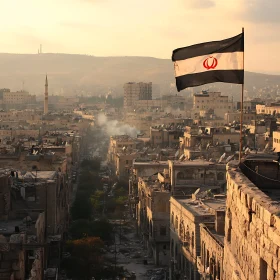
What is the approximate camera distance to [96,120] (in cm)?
14000

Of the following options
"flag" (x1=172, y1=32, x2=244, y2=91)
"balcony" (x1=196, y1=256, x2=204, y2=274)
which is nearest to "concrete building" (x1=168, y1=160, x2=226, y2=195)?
"balcony" (x1=196, y1=256, x2=204, y2=274)

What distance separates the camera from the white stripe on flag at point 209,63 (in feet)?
48.5

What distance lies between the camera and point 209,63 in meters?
15.2

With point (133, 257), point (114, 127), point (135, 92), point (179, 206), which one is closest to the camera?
point (179, 206)

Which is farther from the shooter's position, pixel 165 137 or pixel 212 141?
pixel 165 137

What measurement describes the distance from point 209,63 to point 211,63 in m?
0.04

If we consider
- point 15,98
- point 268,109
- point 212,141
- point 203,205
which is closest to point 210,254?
point 203,205

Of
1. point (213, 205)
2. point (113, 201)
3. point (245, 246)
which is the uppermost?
point (245, 246)

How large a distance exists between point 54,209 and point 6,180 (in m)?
3.11

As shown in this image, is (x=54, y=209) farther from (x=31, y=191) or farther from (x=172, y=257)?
(x=172, y=257)

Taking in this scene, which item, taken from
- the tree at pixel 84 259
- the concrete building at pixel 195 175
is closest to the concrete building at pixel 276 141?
the concrete building at pixel 195 175

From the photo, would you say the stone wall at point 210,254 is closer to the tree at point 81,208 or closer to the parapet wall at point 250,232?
the parapet wall at point 250,232

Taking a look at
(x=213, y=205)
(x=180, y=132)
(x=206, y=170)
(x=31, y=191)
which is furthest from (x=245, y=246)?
(x=180, y=132)

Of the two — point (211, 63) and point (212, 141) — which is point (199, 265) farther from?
point (212, 141)
